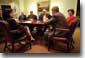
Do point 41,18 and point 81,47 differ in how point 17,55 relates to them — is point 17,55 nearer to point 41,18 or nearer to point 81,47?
point 41,18

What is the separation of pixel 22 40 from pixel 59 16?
0.50m

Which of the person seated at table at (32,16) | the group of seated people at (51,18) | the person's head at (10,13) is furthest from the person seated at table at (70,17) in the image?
the person's head at (10,13)

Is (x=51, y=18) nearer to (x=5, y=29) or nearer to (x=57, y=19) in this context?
(x=57, y=19)

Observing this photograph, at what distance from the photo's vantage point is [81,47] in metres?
2.09

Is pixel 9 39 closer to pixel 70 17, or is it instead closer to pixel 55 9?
pixel 55 9

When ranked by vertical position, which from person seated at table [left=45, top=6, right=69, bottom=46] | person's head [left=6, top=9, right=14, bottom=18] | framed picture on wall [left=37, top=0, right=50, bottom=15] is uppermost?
framed picture on wall [left=37, top=0, right=50, bottom=15]

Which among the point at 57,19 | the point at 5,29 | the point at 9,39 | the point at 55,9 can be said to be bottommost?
the point at 9,39

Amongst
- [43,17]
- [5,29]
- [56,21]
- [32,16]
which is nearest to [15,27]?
[5,29]

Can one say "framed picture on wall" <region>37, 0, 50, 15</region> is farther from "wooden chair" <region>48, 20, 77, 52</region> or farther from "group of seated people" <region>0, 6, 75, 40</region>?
"wooden chair" <region>48, 20, 77, 52</region>

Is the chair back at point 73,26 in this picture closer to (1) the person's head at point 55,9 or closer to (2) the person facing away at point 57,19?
(2) the person facing away at point 57,19

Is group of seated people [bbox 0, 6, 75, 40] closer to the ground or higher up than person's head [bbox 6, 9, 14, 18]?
closer to the ground

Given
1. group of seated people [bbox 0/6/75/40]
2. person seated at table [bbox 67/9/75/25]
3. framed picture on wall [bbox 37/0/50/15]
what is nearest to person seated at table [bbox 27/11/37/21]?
group of seated people [bbox 0/6/75/40]

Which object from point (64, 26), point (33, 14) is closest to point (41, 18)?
point (33, 14)

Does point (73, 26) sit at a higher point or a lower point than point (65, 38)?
higher
